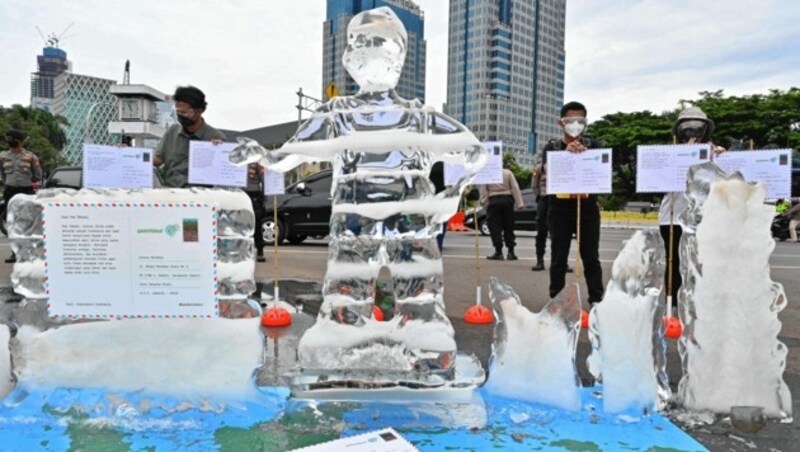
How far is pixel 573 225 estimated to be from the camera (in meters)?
4.20

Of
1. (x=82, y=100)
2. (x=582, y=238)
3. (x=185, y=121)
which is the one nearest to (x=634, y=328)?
(x=582, y=238)

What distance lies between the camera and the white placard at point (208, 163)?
3.94m

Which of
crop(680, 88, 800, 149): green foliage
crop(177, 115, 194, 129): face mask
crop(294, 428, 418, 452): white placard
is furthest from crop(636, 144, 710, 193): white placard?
crop(680, 88, 800, 149): green foliage

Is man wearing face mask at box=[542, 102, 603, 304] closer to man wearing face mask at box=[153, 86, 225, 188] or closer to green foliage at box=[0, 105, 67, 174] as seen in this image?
man wearing face mask at box=[153, 86, 225, 188]

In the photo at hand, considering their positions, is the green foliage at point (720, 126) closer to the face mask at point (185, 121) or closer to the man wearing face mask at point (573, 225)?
the man wearing face mask at point (573, 225)

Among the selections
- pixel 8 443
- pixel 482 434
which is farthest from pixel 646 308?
pixel 8 443

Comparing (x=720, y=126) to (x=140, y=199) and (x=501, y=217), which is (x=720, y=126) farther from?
(x=140, y=199)

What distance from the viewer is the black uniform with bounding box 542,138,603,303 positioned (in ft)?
13.5

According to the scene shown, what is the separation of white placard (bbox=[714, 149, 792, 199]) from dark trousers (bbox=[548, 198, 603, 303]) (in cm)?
98

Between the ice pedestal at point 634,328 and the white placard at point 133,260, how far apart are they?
1.78m

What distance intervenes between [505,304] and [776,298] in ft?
3.79

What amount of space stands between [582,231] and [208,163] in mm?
2728

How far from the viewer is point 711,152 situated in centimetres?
365

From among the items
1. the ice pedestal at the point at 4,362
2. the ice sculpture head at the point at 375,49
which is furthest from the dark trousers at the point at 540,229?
the ice pedestal at the point at 4,362
